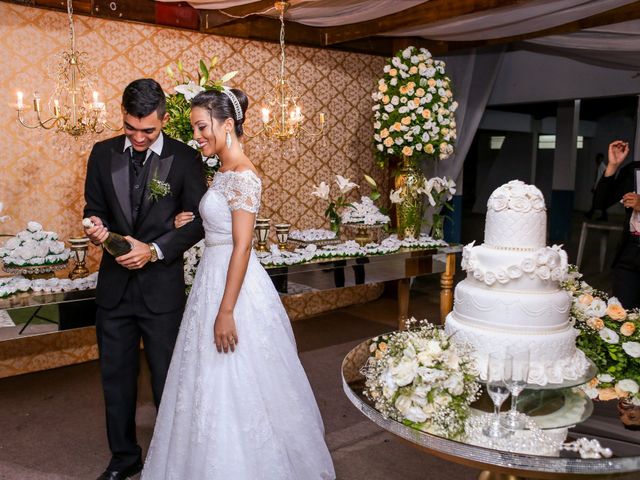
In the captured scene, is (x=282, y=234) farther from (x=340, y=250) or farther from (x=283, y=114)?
(x=283, y=114)

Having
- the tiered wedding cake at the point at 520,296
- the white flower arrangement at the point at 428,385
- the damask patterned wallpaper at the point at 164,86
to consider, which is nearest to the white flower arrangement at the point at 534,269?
the tiered wedding cake at the point at 520,296

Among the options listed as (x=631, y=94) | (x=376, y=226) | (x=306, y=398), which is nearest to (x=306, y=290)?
(x=376, y=226)

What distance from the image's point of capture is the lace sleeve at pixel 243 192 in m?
2.60

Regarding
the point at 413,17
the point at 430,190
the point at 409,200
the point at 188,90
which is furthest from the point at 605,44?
the point at 188,90

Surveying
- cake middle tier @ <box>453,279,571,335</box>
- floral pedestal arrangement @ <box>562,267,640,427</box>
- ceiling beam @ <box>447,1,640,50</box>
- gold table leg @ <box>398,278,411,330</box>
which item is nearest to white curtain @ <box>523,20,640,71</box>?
ceiling beam @ <box>447,1,640,50</box>

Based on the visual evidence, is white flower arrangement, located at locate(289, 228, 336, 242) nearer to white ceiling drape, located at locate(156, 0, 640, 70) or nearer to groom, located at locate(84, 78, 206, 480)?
white ceiling drape, located at locate(156, 0, 640, 70)

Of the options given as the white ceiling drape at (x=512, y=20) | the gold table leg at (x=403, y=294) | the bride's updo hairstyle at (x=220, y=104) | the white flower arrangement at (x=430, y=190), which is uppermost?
the white ceiling drape at (x=512, y=20)

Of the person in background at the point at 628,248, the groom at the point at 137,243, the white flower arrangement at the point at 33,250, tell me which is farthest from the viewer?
the person in background at the point at 628,248

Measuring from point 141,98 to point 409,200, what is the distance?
3.18m

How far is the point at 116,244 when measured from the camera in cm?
270

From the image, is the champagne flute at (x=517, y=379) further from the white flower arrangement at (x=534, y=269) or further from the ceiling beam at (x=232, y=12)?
the ceiling beam at (x=232, y=12)

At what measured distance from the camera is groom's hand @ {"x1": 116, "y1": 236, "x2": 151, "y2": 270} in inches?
109

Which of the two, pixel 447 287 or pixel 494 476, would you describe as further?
pixel 447 287

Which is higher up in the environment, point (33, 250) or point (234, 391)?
point (33, 250)
